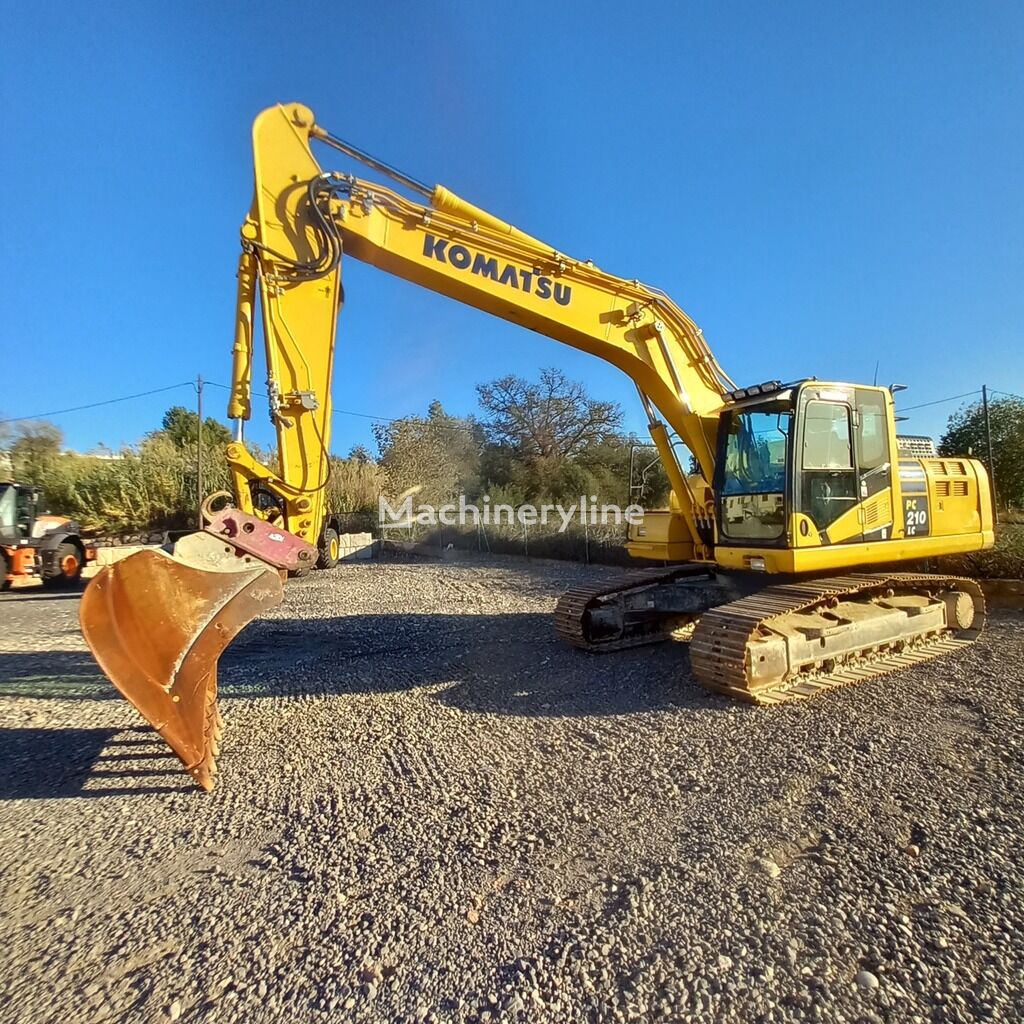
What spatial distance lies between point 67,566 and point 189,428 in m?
28.5

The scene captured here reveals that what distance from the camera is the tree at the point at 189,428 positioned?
103 ft

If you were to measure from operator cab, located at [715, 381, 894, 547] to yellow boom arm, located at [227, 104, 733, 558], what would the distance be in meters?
0.39

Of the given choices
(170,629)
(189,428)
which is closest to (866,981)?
(170,629)

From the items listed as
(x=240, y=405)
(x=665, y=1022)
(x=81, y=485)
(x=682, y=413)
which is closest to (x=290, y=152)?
(x=240, y=405)

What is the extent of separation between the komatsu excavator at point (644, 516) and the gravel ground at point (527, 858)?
0.62 meters

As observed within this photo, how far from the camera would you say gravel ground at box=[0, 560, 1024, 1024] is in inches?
84.7

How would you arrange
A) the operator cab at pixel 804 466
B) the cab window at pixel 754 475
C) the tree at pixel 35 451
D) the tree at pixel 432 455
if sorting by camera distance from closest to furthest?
the operator cab at pixel 804 466 < the cab window at pixel 754 475 < the tree at pixel 35 451 < the tree at pixel 432 455

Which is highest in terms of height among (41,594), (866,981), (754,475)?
(754,475)

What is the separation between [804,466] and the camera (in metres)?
5.62

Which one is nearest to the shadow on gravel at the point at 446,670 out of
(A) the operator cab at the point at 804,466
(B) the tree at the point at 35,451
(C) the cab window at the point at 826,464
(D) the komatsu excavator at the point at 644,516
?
(D) the komatsu excavator at the point at 644,516

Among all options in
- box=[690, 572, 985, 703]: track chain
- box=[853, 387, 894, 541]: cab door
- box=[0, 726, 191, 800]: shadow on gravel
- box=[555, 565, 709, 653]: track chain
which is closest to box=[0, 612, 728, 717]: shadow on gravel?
box=[555, 565, 709, 653]: track chain

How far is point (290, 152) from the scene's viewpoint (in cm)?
488

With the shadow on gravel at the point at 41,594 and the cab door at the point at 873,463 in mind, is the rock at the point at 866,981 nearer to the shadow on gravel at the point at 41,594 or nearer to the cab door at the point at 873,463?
the cab door at the point at 873,463

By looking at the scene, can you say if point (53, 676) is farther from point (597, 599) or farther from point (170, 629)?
point (597, 599)
